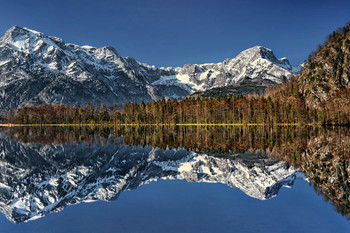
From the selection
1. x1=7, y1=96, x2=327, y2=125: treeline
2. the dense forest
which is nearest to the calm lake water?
the dense forest

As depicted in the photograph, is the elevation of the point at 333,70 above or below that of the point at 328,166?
above

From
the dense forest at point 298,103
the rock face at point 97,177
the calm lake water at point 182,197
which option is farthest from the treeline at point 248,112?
the rock face at point 97,177

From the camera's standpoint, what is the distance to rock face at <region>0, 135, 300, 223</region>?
800 inches

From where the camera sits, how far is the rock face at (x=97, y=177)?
20312mm

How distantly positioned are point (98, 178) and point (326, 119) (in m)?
137

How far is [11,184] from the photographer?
87.9 feet

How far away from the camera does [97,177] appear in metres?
28.5

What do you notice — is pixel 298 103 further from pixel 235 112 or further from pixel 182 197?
pixel 182 197

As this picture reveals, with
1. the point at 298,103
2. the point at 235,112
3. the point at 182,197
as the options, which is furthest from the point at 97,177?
the point at 235,112

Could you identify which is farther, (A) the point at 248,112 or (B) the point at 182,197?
(A) the point at 248,112

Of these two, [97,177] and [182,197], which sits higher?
[182,197]

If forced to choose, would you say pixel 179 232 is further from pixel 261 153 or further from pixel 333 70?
pixel 333 70

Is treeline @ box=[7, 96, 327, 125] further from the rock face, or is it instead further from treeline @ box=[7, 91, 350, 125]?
the rock face

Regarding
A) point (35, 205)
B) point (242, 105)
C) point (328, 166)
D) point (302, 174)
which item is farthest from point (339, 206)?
point (242, 105)
